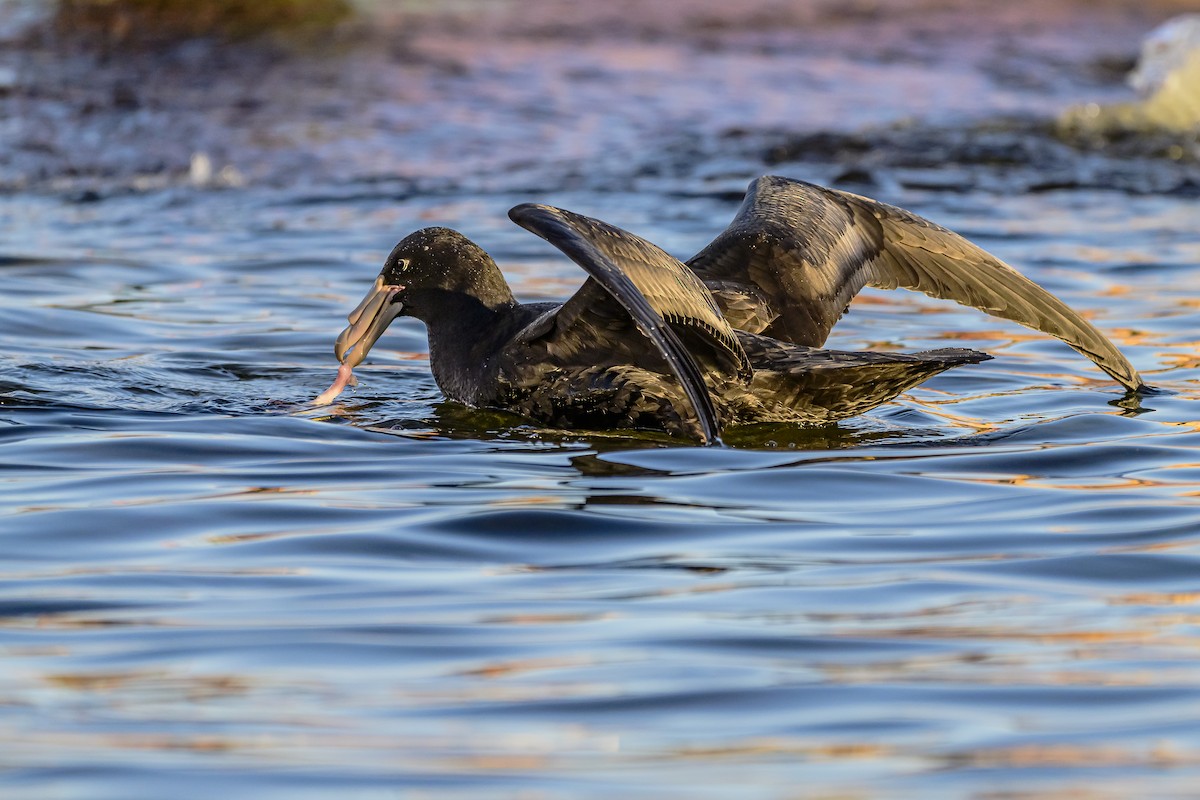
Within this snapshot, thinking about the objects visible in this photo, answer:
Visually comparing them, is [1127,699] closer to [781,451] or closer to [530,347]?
[781,451]

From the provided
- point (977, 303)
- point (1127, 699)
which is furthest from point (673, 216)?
point (1127, 699)

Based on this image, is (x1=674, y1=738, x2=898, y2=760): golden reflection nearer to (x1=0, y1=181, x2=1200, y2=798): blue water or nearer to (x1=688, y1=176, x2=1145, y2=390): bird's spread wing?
(x1=0, y1=181, x2=1200, y2=798): blue water

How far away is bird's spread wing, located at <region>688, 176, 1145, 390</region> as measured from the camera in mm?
7320

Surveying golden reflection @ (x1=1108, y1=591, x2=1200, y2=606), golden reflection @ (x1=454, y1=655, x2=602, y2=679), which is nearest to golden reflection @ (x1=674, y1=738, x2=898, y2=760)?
golden reflection @ (x1=454, y1=655, x2=602, y2=679)

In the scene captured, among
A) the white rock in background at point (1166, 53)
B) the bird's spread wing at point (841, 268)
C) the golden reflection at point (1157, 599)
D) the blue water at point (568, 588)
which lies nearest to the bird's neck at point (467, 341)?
the blue water at point (568, 588)

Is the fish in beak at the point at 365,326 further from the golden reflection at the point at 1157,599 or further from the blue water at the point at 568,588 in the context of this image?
the golden reflection at the point at 1157,599

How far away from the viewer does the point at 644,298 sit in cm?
586

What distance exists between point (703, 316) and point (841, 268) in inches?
60.0

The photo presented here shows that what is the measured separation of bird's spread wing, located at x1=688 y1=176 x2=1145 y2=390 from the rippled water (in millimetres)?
412

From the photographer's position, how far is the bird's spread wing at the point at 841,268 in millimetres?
7320

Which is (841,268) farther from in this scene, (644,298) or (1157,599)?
(1157,599)

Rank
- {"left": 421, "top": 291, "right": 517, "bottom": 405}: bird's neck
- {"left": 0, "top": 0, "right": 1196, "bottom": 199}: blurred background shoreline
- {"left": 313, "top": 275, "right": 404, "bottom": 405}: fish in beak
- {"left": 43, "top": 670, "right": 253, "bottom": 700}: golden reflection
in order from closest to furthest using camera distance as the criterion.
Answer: {"left": 43, "top": 670, "right": 253, "bottom": 700}: golden reflection
{"left": 421, "top": 291, "right": 517, "bottom": 405}: bird's neck
{"left": 313, "top": 275, "right": 404, "bottom": 405}: fish in beak
{"left": 0, "top": 0, "right": 1196, "bottom": 199}: blurred background shoreline

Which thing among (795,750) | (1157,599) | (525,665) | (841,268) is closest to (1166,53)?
(841,268)

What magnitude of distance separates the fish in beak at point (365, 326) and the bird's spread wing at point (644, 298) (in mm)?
1070
